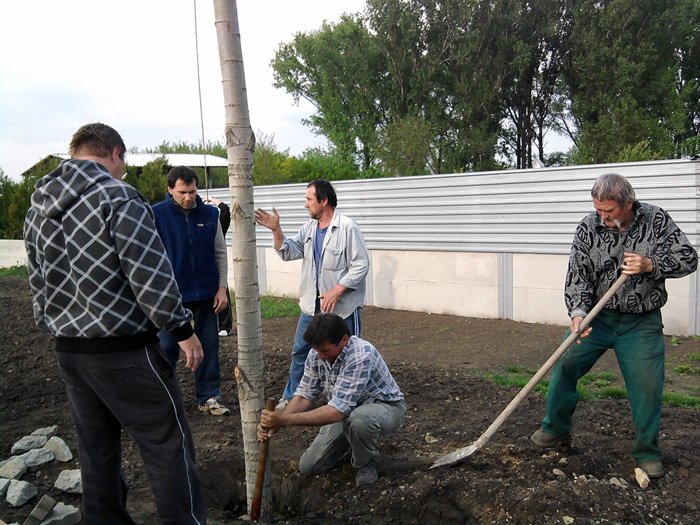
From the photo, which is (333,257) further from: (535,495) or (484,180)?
(484,180)

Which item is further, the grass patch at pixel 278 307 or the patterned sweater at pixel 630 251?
the grass patch at pixel 278 307

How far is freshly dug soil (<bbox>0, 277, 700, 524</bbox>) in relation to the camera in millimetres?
3172

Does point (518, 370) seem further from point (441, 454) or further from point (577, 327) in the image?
point (577, 327)

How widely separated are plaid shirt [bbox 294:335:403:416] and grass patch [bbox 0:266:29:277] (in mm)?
13329

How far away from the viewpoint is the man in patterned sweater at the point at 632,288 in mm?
3406

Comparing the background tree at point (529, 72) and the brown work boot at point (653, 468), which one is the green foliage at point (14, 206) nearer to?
the brown work boot at point (653, 468)

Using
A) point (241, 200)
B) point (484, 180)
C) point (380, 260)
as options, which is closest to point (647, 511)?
point (241, 200)

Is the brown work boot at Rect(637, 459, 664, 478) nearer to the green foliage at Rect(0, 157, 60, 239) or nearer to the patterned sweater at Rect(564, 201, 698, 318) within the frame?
the patterned sweater at Rect(564, 201, 698, 318)

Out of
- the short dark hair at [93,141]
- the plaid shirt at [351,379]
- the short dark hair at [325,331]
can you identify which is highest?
the short dark hair at [93,141]

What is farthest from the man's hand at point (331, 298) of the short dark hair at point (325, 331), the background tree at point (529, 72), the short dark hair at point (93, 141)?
the background tree at point (529, 72)

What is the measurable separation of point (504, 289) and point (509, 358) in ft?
5.81

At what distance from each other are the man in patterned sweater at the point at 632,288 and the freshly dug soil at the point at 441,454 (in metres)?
0.42

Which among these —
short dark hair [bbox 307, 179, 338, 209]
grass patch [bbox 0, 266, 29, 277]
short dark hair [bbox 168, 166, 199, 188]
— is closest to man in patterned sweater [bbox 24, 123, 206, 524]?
short dark hair [bbox 168, 166, 199, 188]

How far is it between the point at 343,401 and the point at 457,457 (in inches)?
33.8
